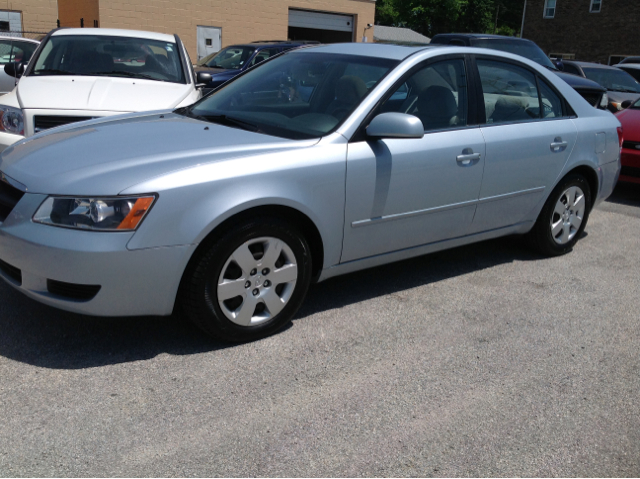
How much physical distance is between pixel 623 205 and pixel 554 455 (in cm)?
567

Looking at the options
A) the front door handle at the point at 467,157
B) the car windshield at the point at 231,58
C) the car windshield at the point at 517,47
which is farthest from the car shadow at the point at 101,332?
the car windshield at the point at 231,58

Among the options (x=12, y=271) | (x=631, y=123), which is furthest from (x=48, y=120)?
(x=631, y=123)

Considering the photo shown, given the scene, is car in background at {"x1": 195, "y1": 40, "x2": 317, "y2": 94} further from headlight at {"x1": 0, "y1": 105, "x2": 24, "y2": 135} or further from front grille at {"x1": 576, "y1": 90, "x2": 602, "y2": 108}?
headlight at {"x1": 0, "y1": 105, "x2": 24, "y2": 135}

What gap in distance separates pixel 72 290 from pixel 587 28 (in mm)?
38773

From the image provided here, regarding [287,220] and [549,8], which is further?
[549,8]

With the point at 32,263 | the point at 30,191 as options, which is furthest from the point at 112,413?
the point at 30,191

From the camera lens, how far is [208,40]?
26.9 m

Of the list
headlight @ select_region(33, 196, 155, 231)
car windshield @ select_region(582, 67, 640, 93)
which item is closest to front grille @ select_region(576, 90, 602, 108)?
car windshield @ select_region(582, 67, 640, 93)

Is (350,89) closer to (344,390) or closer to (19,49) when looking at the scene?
(344,390)

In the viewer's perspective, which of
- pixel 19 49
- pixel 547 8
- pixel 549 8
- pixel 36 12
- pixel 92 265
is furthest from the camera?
pixel 547 8

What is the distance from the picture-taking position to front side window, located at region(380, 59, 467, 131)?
4105mm

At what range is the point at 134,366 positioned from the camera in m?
3.29

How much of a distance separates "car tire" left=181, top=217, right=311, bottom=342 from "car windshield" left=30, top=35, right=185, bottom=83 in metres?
3.91

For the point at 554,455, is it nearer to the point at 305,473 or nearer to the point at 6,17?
A: the point at 305,473
